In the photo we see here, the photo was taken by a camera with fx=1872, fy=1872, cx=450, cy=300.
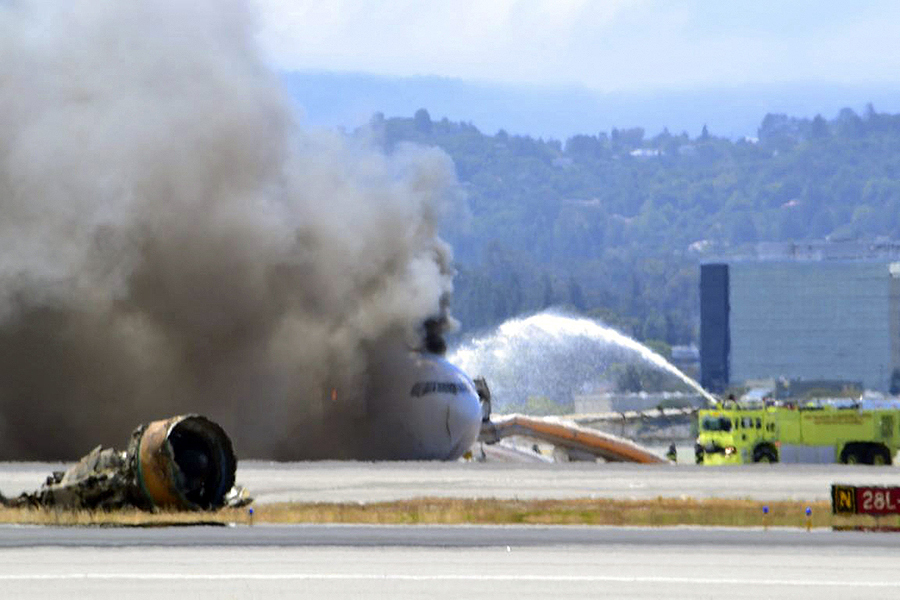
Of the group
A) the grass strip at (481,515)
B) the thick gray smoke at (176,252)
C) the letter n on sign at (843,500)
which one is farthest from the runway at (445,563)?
the thick gray smoke at (176,252)

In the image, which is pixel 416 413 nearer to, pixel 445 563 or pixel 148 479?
pixel 148 479

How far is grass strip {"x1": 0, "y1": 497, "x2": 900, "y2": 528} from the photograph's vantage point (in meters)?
43.7

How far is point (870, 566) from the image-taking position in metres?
32.9

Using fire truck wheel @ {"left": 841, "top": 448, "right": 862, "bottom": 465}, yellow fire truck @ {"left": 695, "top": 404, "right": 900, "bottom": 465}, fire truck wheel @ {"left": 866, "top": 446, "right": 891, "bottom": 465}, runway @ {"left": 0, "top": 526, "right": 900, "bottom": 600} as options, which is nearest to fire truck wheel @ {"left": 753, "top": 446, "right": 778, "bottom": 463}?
yellow fire truck @ {"left": 695, "top": 404, "right": 900, "bottom": 465}

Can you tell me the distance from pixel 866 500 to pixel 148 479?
57.0 ft

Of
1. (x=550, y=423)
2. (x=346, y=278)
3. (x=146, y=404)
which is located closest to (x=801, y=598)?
(x=146, y=404)

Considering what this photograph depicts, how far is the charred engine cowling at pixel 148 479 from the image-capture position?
46.2m

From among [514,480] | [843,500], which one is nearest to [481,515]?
[843,500]

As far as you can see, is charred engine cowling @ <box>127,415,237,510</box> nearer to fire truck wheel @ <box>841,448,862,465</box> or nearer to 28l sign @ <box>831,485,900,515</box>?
28l sign @ <box>831,485,900,515</box>

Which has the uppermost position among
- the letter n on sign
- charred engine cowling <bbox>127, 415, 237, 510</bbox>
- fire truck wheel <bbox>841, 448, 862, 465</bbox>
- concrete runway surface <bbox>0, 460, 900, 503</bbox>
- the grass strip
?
charred engine cowling <bbox>127, 415, 237, 510</bbox>

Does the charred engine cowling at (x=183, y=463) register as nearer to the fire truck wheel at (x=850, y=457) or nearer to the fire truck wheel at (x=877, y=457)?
the fire truck wheel at (x=850, y=457)

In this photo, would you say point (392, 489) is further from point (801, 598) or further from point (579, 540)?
point (801, 598)

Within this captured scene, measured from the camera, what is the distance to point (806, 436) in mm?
91750

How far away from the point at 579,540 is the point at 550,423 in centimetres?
7704
